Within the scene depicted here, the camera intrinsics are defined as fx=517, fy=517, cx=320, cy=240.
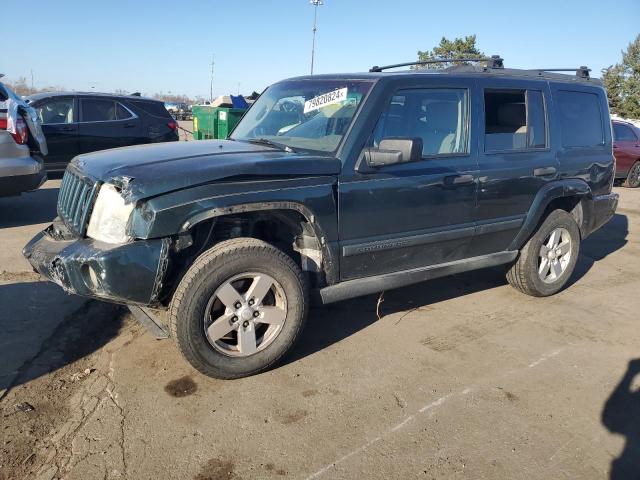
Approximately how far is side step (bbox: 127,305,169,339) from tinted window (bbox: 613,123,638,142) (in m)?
13.1

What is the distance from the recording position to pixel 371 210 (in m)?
3.56

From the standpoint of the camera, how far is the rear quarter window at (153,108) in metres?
10.3

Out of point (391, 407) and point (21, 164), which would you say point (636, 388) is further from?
point (21, 164)

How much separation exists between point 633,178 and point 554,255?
414 inches

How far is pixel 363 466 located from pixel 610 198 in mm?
4373

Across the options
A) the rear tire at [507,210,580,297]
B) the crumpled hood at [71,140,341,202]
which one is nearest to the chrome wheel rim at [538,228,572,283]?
the rear tire at [507,210,580,297]

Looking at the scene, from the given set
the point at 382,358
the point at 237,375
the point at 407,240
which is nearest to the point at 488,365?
the point at 382,358

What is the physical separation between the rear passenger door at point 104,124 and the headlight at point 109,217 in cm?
722

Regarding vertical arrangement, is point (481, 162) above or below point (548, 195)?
above

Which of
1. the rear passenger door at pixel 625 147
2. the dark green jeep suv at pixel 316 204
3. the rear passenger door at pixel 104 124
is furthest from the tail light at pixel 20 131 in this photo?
the rear passenger door at pixel 625 147

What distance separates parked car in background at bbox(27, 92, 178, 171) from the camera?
9352 millimetres

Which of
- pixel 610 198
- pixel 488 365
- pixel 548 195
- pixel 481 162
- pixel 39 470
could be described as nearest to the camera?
pixel 39 470

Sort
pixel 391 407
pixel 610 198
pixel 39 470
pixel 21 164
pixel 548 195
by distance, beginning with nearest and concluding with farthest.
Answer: pixel 39 470 → pixel 391 407 → pixel 548 195 → pixel 610 198 → pixel 21 164

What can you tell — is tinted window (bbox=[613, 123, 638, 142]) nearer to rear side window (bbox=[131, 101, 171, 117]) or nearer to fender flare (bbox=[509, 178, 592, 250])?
fender flare (bbox=[509, 178, 592, 250])
